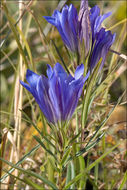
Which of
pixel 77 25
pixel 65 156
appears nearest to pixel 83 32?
pixel 77 25

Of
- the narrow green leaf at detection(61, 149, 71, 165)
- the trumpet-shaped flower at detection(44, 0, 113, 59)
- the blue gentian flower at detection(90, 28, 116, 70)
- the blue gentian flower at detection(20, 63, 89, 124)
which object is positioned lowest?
the narrow green leaf at detection(61, 149, 71, 165)

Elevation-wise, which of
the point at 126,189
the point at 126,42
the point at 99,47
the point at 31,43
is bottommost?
the point at 126,189

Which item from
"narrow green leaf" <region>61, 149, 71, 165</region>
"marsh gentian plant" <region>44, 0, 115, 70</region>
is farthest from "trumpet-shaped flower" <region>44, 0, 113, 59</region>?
"narrow green leaf" <region>61, 149, 71, 165</region>

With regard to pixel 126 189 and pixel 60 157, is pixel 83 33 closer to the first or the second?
pixel 60 157

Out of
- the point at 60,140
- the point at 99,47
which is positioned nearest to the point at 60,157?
the point at 60,140

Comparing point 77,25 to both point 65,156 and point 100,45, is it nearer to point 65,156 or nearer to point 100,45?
point 100,45

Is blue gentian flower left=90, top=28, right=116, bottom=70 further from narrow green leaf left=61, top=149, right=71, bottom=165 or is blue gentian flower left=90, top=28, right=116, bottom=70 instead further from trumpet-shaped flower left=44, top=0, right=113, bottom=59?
narrow green leaf left=61, top=149, right=71, bottom=165
